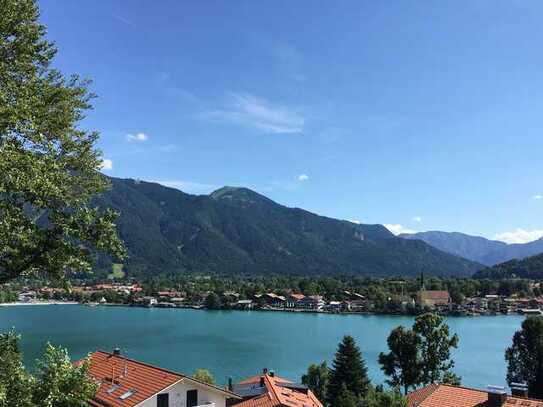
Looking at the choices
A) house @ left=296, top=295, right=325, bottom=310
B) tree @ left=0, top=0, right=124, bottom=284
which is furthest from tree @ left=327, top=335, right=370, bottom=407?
house @ left=296, top=295, right=325, bottom=310

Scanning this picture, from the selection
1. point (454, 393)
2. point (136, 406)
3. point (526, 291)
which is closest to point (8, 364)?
point (136, 406)

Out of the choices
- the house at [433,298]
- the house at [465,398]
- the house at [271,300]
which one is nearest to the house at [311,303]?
the house at [271,300]

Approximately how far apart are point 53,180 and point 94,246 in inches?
48.7

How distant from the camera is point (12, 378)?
21.9 feet

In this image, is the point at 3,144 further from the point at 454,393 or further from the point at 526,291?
the point at 526,291

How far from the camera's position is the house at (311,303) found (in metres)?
177

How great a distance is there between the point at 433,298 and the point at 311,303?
1579 inches

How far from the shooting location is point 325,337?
313 feet

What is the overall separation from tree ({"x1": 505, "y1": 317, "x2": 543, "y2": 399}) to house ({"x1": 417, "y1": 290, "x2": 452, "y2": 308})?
117 m

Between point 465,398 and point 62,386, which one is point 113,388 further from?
point 62,386

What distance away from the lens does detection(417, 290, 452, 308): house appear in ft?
515

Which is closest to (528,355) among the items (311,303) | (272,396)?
(272,396)

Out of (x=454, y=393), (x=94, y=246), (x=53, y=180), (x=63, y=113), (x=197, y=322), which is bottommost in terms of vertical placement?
(x=197, y=322)

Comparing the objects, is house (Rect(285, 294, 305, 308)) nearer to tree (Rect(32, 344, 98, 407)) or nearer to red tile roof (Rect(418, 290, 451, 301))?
red tile roof (Rect(418, 290, 451, 301))
